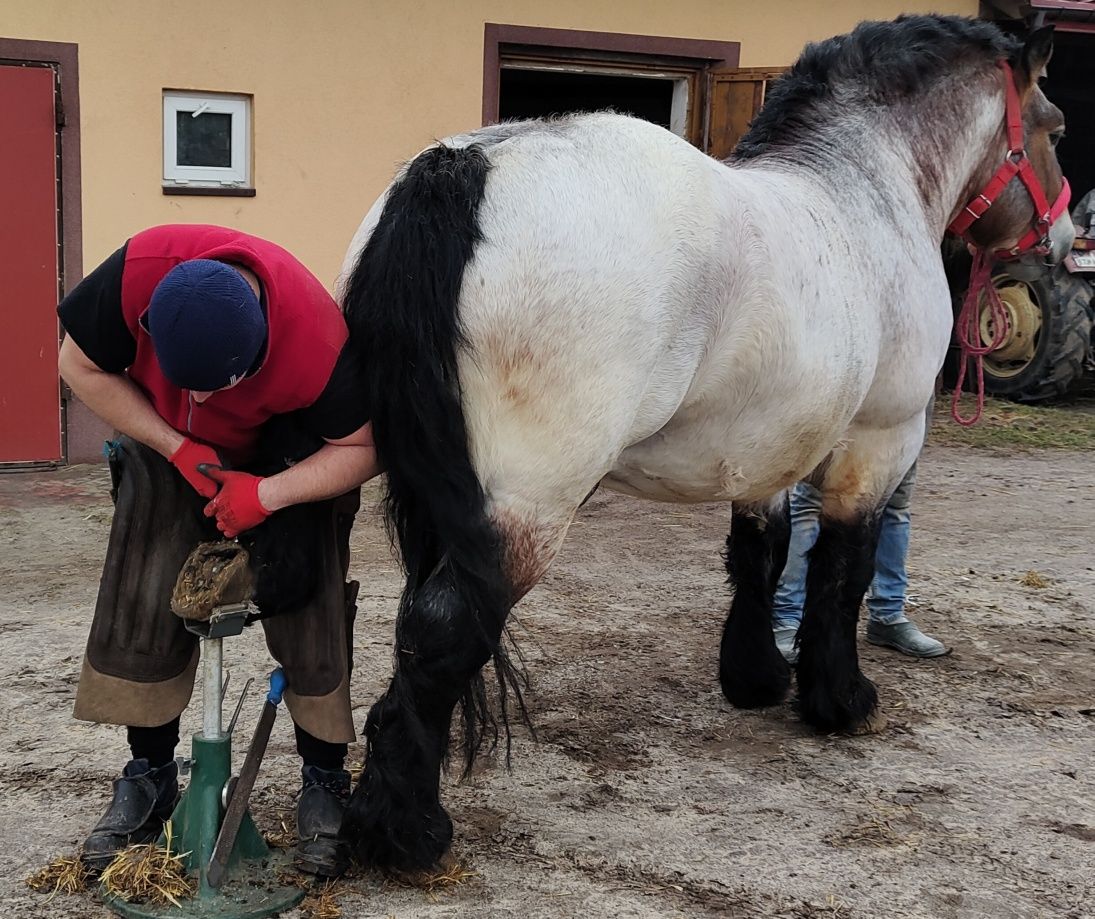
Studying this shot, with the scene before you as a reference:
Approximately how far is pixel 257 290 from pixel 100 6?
16.4 feet

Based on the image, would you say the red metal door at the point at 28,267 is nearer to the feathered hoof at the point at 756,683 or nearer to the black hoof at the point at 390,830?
the feathered hoof at the point at 756,683

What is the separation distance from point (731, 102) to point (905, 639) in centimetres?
438

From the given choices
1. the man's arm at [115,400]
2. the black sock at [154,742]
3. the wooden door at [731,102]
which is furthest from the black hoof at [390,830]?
the wooden door at [731,102]

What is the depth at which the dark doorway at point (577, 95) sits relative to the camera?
11828 millimetres

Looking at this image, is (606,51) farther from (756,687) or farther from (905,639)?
(756,687)

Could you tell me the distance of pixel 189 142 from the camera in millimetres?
6848

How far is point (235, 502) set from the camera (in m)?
2.43

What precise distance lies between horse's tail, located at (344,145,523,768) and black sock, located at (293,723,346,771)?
0.55 metres

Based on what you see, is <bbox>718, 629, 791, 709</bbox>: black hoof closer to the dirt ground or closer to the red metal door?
the dirt ground

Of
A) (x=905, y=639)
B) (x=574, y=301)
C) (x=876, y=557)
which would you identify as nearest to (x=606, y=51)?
(x=876, y=557)

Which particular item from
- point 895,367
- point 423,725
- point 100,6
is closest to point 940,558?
point 895,367

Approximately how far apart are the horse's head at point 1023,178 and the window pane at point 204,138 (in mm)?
4435

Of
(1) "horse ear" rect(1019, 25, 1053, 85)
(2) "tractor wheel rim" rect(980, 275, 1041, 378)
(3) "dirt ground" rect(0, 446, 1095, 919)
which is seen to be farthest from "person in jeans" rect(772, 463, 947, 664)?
(2) "tractor wheel rim" rect(980, 275, 1041, 378)

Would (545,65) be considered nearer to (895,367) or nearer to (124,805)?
(895,367)
